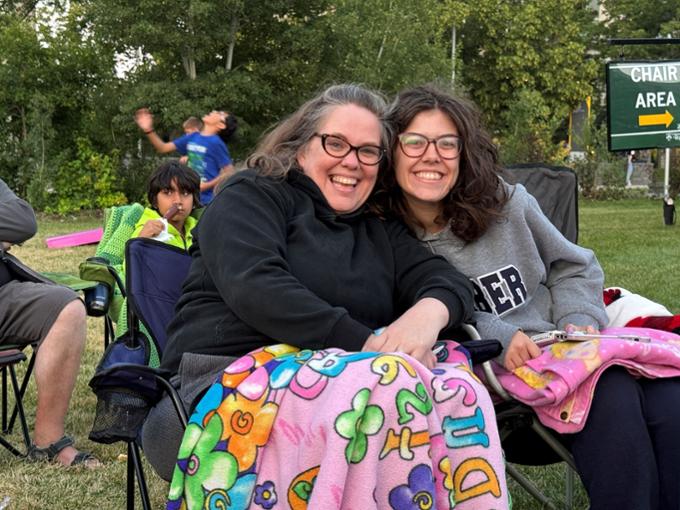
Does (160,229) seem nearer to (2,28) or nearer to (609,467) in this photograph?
(609,467)

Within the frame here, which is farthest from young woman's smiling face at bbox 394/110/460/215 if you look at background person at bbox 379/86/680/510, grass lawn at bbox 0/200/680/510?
grass lawn at bbox 0/200/680/510

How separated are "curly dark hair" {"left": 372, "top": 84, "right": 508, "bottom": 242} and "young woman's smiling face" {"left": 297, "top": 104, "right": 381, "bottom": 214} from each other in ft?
0.53

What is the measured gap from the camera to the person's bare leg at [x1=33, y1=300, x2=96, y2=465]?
3.77m

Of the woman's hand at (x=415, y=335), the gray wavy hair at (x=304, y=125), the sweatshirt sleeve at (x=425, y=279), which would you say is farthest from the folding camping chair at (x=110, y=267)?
the woman's hand at (x=415, y=335)

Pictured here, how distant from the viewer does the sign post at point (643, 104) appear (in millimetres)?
13336

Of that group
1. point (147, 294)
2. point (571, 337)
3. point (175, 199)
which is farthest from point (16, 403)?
point (571, 337)

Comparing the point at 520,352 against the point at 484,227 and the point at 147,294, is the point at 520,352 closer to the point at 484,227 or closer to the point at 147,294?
the point at 484,227

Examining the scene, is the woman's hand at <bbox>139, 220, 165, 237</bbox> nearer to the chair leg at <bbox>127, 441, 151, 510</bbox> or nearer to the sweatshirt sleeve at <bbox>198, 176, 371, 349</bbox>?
the sweatshirt sleeve at <bbox>198, 176, 371, 349</bbox>

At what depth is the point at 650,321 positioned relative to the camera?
107 inches

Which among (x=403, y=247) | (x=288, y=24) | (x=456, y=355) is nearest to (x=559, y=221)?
(x=403, y=247)

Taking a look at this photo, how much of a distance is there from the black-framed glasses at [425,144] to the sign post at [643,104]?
37.2ft

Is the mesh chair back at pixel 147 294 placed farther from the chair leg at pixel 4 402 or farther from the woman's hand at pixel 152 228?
the chair leg at pixel 4 402

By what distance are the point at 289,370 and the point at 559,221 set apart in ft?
6.31

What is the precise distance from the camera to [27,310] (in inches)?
146
